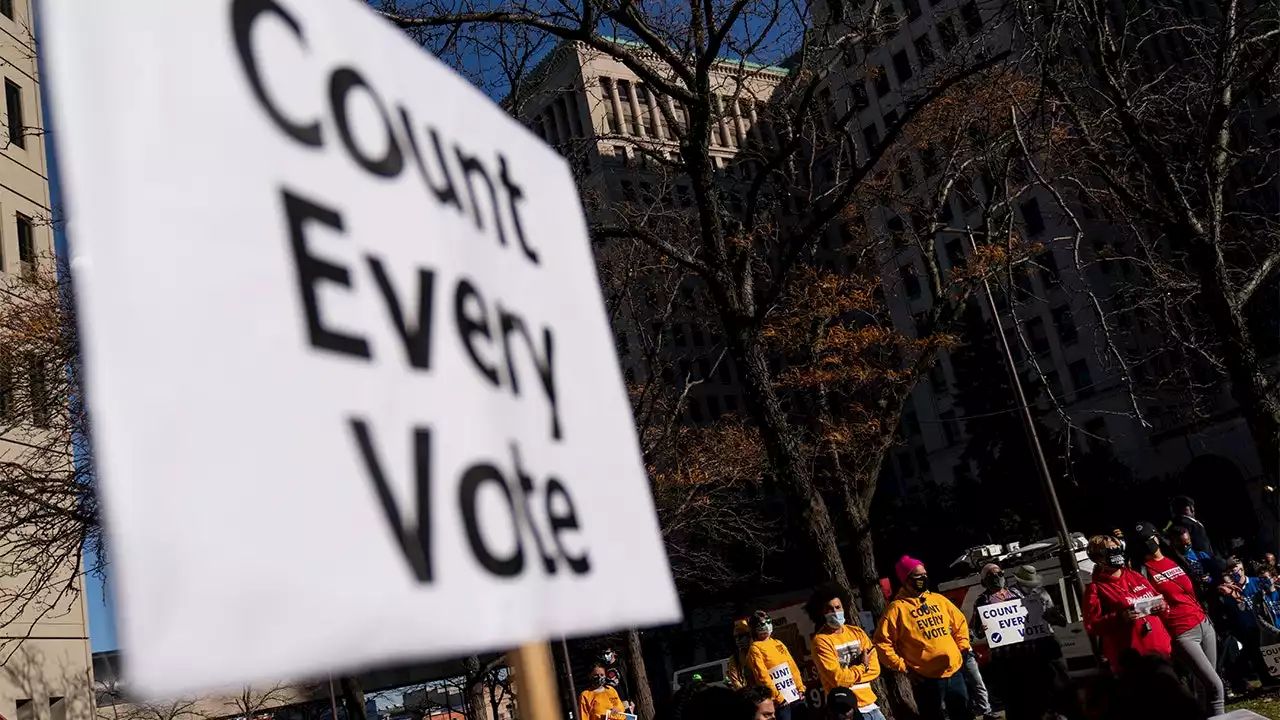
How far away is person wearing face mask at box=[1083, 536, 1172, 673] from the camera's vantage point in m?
8.79

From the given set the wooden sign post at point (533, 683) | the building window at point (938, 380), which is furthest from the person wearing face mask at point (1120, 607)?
the building window at point (938, 380)

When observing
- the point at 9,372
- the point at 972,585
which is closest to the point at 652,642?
the point at 972,585

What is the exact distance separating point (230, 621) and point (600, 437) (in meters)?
1.10

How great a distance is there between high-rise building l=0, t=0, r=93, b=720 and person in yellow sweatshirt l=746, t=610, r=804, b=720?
1714 centimetres

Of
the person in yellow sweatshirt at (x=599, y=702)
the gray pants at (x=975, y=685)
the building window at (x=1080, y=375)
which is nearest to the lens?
the gray pants at (x=975, y=685)

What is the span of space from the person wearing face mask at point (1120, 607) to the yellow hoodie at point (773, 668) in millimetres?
3068

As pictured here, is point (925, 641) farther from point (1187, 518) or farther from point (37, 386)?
point (37, 386)

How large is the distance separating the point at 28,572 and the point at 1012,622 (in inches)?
852

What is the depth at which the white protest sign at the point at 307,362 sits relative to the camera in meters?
1.28

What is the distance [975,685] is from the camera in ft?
39.1

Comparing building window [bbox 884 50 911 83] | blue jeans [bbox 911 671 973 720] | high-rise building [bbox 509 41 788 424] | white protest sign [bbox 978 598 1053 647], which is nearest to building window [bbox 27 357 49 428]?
high-rise building [bbox 509 41 788 424]

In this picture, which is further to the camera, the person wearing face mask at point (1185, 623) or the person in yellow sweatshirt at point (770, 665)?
the person in yellow sweatshirt at point (770, 665)

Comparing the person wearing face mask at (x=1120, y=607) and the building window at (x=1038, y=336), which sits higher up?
the building window at (x=1038, y=336)

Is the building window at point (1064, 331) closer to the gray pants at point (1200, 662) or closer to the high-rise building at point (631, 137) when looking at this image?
the high-rise building at point (631, 137)
